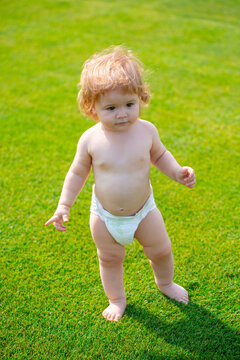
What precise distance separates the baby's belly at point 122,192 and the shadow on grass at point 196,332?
0.80 m

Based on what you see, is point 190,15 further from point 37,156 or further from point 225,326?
point 225,326

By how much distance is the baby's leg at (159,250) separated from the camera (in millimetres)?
2215

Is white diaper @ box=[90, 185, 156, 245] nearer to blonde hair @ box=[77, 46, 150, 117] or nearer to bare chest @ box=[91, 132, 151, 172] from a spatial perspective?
bare chest @ box=[91, 132, 151, 172]

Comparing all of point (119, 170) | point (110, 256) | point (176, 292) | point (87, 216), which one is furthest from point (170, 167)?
point (87, 216)

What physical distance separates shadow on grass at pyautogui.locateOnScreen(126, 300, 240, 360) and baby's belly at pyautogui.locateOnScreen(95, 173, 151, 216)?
80 centimetres

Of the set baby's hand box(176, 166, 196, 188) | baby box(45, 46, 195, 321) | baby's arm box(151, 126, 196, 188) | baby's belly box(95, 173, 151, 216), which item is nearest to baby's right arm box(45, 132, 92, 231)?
baby box(45, 46, 195, 321)

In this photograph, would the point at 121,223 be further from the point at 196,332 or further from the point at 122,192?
the point at 196,332

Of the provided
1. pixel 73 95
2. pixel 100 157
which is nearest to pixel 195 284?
pixel 100 157

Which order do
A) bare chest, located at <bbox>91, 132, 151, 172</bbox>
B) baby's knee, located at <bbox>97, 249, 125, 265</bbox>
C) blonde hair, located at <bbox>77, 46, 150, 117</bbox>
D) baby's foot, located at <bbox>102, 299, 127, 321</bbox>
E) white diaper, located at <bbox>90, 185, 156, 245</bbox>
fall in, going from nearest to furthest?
blonde hair, located at <bbox>77, 46, 150, 117</bbox> < bare chest, located at <bbox>91, 132, 151, 172</bbox> < white diaper, located at <bbox>90, 185, 156, 245</bbox> < baby's knee, located at <bbox>97, 249, 125, 265</bbox> < baby's foot, located at <bbox>102, 299, 127, 321</bbox>

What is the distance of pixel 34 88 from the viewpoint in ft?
18.4

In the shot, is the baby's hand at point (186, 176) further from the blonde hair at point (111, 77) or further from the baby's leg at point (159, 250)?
the blonde hair at point (111, 77)

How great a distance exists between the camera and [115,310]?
2463 millimetres

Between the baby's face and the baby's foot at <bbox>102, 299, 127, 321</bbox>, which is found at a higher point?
the baby's face

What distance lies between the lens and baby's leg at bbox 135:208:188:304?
7.27 feet
